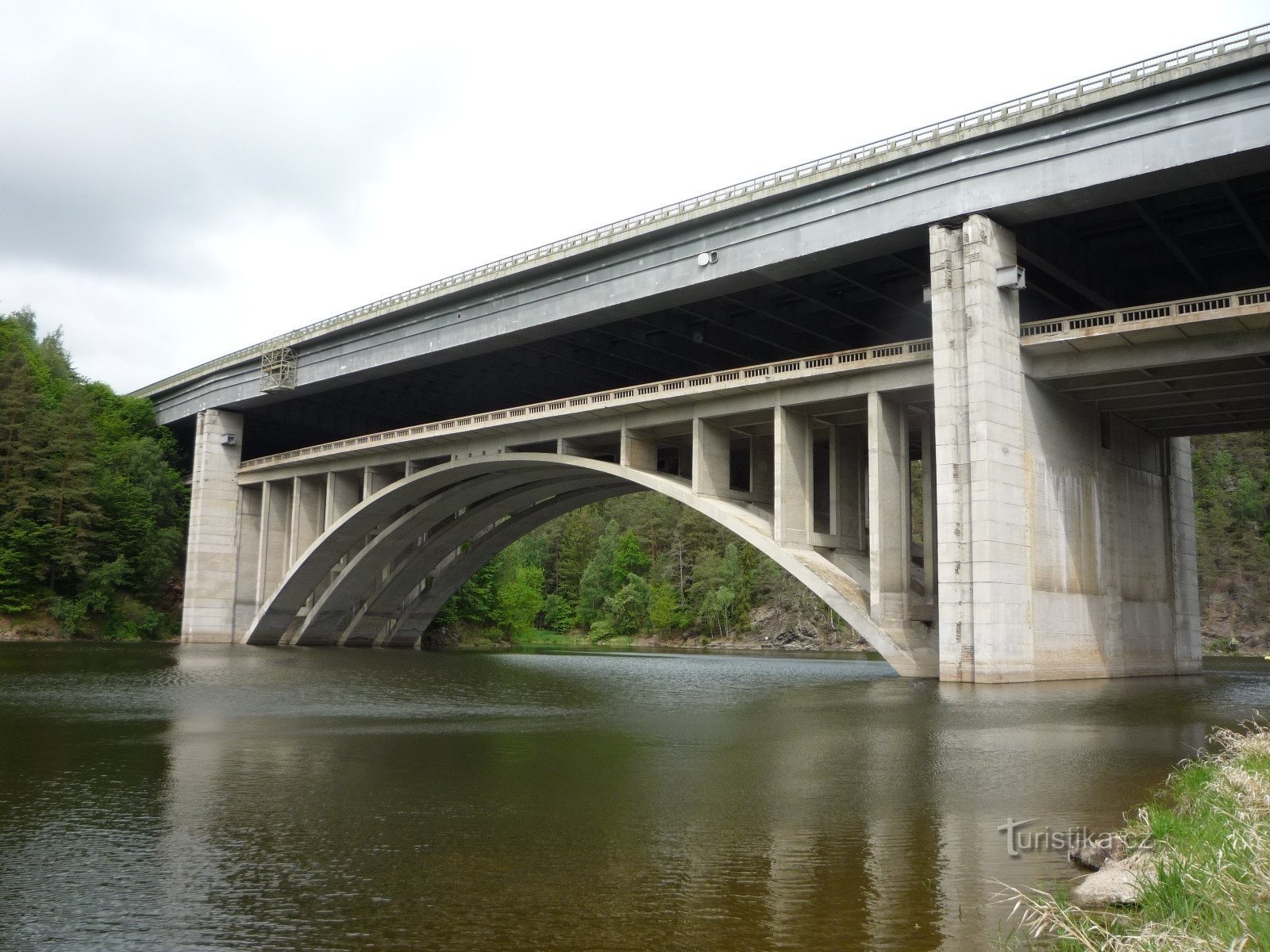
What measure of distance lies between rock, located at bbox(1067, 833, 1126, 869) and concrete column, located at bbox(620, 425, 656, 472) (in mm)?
36056

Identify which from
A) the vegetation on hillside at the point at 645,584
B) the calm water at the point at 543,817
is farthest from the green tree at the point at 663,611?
the calm water at the point at 543,817

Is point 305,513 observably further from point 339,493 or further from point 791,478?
point 791,478

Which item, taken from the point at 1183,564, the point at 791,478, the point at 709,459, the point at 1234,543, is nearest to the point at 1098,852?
the point at 791,478

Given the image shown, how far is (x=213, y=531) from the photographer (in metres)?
66.4

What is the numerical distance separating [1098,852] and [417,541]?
194ft

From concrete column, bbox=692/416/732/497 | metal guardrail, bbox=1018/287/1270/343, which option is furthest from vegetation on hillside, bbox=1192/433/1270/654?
concrete column, bbox=692/416/732/497

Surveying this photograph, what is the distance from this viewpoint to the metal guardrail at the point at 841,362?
30312 mm

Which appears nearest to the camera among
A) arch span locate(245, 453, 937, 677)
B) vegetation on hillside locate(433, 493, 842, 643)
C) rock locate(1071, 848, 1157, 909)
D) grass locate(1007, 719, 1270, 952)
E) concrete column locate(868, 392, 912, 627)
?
grass locate(1007, 719, 1270, 952)

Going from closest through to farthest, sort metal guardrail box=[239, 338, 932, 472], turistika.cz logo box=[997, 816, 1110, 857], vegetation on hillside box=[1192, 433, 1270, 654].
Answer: turistika.cz logo box=[997, 816, 1110, 857] → metal guardrail box=[239, 338, 932, 472] → vegetation on hillside box=[1192, 433, 1270, 654]

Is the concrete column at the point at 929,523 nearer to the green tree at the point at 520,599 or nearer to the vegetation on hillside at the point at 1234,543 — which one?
the green tree at the point at 520,599

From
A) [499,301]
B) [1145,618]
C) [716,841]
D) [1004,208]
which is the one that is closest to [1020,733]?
[716,841]

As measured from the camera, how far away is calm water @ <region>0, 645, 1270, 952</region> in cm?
711

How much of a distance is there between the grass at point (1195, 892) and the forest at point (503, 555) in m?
46.2

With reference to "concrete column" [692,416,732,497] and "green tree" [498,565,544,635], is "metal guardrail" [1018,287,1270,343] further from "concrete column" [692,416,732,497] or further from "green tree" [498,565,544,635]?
"green tree" [498,565,544,635]
